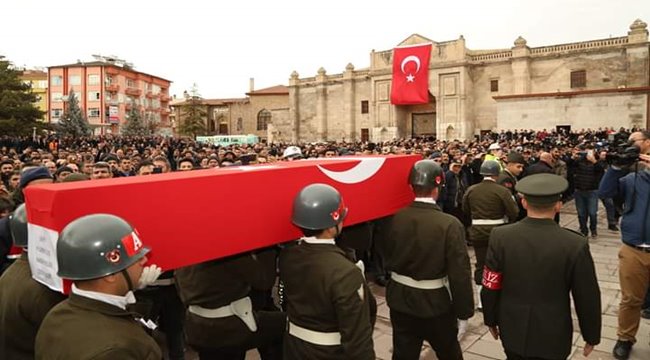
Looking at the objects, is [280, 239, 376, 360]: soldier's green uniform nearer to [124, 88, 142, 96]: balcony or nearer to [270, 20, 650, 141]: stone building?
[270, 20, 650, 141]: stone building

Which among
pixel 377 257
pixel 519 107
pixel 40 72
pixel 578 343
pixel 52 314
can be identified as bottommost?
pixel 578 343

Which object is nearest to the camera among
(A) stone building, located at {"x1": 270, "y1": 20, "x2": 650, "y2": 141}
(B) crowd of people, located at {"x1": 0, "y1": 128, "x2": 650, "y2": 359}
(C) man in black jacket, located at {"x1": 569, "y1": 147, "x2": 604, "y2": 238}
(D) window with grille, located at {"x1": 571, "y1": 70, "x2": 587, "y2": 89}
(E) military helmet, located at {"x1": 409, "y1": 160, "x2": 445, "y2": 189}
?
(B) crowd of people, located at {"x1": 0, "y1": 128, "x2": 650, "y2": 359}

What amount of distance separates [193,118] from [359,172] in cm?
6072

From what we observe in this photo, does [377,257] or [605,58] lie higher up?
[605,58]

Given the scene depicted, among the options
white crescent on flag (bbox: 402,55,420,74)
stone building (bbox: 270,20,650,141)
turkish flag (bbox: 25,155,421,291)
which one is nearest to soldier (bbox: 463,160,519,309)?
turkish flag (bbox: 25,155,421,291)

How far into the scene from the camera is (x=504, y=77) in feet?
130

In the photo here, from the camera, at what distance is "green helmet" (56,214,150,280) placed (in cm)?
179

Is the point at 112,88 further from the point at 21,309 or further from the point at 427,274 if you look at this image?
the point at 427,274

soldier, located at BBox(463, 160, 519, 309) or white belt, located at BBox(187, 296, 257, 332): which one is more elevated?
soldier, located at BBox(463, 160, 519, 309)

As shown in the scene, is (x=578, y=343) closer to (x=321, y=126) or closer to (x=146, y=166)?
(x=146, y=166)

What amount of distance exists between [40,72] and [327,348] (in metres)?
88.6

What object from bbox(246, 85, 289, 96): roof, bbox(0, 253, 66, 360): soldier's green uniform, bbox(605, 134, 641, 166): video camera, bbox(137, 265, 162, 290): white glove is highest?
bbox(246, 85, 289, 96): roof

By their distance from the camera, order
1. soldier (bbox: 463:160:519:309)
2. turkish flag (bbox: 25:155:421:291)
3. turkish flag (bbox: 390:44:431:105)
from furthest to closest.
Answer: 1. turkish flag (bbox: 390:44:431:105)
2. soldier (bbox: 463:160:519:309)
3. turkish flag (bbox: 25:155:421:291)

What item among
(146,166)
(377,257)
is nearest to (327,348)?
(377,257)
